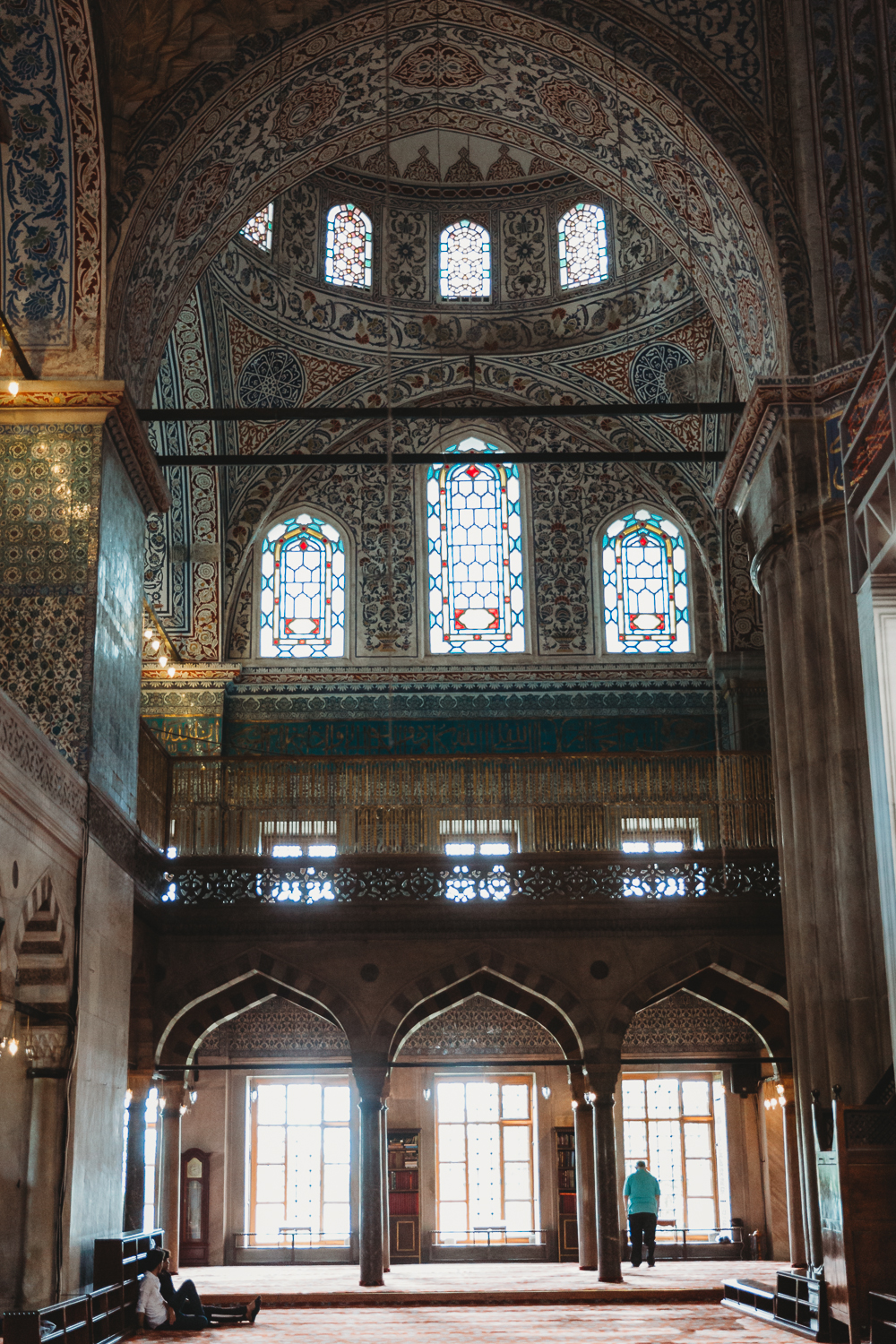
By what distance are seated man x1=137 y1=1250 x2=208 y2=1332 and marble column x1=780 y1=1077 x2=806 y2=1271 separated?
5.03 meters

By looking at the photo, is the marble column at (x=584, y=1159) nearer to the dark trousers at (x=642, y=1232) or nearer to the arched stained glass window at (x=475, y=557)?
the dark trousers at (x=642, y=1232)

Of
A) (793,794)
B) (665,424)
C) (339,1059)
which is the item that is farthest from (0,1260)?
(665,424)

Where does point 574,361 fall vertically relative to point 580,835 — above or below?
above

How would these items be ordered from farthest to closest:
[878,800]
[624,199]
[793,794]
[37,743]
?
[624,199] → [793,794] → [37,743] → [878,800]

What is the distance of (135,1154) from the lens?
12008 mm

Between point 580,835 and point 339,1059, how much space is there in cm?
444

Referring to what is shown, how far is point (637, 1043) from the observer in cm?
1569

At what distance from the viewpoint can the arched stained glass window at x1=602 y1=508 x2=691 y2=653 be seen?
15.6m

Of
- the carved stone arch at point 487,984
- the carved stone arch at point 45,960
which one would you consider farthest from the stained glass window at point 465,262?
the carved stone arch at point 45,960

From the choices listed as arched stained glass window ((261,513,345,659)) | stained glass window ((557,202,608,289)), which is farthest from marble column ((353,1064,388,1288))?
stained glass window ((557,202,608,289))

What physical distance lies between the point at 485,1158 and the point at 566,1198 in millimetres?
979

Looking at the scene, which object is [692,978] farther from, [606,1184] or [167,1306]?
[167,1306]

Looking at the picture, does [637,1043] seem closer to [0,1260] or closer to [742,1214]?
[742,1214]

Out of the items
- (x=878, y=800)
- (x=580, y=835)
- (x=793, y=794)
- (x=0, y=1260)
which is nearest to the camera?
(x=878, y=800)
